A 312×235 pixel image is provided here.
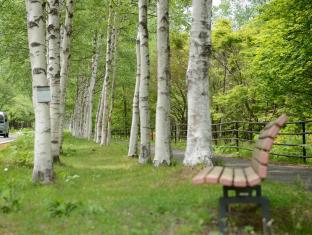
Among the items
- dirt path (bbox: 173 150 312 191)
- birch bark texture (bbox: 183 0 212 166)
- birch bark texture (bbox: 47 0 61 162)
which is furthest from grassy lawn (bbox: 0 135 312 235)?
birch bark texture (bbox: 47 0 61 162)

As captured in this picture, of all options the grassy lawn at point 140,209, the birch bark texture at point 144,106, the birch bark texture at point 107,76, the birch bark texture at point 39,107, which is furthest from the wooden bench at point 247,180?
the birch bark texture at point 107,76

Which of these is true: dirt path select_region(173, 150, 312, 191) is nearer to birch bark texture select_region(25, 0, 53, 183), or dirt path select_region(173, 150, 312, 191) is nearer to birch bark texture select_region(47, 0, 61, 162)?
birch bark texture select_region(25, 0, 53, 183)

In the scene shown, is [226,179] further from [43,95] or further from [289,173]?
[289,173]

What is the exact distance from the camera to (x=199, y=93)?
10242 millimetres

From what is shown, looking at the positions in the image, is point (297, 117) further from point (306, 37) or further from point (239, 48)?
point (239, 48)

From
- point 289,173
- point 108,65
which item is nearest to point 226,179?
point 289,173

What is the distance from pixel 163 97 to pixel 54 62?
348cm

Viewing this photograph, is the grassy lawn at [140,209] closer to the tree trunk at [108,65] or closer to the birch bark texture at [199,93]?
the birch bark texture at [199,93]

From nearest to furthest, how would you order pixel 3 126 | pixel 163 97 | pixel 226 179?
pixel 226 179 < pixel 163 97 < pixel 3 126

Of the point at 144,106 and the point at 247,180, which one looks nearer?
the point at 247,180

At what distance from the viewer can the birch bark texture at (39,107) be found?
1053cm

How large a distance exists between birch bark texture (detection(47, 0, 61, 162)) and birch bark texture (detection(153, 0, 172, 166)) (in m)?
2.82

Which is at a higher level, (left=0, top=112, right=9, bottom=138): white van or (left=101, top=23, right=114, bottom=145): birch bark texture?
(left=101, top=23, right=114, bottom=145): birch bark texture

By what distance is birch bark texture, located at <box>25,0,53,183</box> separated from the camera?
34.6 feet
